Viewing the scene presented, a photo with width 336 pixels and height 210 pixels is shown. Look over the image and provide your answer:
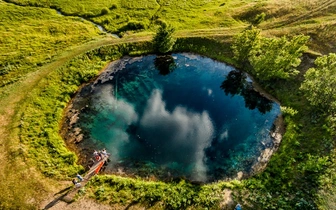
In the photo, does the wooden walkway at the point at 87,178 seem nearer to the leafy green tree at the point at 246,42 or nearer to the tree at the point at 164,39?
the tree at the point at 164,39

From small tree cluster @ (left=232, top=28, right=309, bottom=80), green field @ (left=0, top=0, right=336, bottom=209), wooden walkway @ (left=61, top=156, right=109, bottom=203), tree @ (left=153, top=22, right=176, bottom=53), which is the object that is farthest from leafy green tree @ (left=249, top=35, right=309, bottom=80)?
wooden walkway @ (left=61, top=156, right=109, bottom=203)

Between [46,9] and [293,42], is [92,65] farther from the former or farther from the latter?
[293,42]

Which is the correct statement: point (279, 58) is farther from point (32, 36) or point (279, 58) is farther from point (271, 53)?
point (32, 36)

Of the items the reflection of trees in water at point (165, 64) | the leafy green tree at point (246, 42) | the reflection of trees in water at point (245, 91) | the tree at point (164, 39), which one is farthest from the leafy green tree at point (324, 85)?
the tree at point (164, 39)

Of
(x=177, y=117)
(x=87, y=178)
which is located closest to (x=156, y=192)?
(x=87, y=178)

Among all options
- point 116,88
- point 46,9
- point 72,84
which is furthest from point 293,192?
point 46,9

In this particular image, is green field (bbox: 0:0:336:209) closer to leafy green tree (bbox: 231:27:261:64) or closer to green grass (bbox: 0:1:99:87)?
green grass (bbox: 0:1:99:87)
